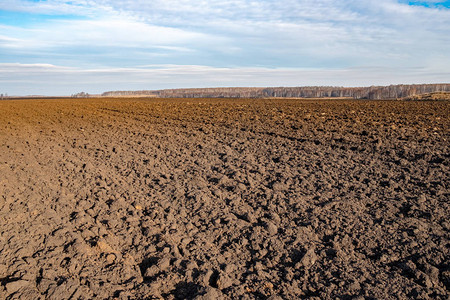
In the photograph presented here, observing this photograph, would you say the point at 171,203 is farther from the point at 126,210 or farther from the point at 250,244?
the point at 250,244

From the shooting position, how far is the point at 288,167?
883 cm

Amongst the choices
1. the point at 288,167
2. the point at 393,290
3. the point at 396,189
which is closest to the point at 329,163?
the point at 288,167

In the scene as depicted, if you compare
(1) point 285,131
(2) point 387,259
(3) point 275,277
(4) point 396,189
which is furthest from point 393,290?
(1) point 285,131

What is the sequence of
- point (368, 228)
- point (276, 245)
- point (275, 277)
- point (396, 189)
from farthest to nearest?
point (396, 189) → point (368, 228) → point (276, 245) → point (275, 277)

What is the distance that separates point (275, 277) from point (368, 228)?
1.95 meters

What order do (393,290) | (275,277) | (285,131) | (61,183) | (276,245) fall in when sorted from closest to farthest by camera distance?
1. (393,290)
2. (275,277)
3. (276,245)
4. (61,183)
5. (285,131)

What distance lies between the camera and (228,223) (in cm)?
575

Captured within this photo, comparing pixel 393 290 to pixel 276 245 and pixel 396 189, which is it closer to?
pixel 276 245

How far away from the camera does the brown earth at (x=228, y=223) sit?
418 centimetres

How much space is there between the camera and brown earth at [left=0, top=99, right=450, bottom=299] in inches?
164

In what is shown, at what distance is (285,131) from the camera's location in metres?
14.6

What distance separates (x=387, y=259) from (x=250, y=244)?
67.7 inches

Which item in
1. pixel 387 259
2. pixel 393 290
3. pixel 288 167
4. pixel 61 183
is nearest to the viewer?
pixel 393 290

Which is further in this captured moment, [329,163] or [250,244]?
[329,163]
